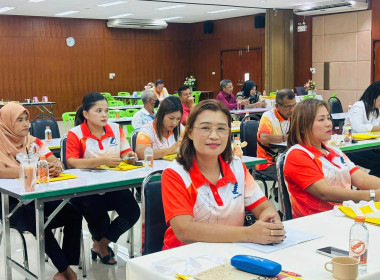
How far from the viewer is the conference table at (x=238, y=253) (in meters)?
1.80

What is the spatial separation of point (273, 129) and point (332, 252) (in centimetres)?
332

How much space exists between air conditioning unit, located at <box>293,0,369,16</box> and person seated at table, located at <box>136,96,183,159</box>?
10086 millimetres

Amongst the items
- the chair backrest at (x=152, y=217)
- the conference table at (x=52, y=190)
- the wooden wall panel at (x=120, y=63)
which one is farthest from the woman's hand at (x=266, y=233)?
the wooden wall panel at (x=120, y=63)

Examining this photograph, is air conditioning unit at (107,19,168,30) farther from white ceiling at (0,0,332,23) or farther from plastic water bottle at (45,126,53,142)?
plastic water bottle at (45,126,53,142)

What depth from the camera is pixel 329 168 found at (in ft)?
9.79

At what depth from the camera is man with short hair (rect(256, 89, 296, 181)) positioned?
5.06 m

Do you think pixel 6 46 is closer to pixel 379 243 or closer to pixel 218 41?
pixel 218 41

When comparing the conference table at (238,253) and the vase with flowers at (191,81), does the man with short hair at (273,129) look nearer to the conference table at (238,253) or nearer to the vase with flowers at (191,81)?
the conference table at (238,253)

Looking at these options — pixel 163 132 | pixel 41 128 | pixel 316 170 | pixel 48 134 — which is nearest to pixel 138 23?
pixel 41 128

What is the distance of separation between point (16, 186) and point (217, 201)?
60.0 inches

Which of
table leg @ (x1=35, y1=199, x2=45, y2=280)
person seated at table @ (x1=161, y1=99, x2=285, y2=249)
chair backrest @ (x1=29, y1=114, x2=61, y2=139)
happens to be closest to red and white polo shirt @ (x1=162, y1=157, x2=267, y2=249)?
person seated at table @ (x1=161, y1=99, x2=285, y2=249)

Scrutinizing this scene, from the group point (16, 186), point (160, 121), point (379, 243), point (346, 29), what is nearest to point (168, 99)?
point (160, 121)

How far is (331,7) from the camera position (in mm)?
13719

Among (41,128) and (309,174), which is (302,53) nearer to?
(41,128)
